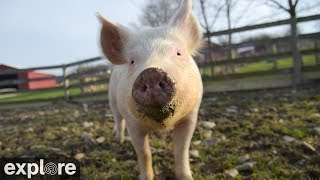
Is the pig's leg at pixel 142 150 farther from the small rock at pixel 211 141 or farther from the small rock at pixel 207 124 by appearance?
the small rock at pixel 207 124

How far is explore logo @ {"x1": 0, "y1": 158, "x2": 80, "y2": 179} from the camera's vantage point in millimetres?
3432

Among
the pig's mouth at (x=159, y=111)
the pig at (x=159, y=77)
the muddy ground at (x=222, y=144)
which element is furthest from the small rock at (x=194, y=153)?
the pig's mouth at (x=159, y=111)

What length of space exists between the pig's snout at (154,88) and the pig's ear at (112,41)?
1128 mm

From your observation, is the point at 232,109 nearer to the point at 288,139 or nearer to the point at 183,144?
the point at 288,139

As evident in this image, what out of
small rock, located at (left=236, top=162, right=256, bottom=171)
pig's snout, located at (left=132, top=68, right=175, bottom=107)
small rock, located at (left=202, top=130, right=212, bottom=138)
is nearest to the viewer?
pig's snout, located at (left=132, top=68, right=175, bottom=107)

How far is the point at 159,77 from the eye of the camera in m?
2.15

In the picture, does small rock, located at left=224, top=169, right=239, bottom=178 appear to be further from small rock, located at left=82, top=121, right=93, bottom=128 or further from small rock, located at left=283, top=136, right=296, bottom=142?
small rock, located at left=82, top=121, right=93, bottom=128

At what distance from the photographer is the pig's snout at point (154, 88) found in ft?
7.02

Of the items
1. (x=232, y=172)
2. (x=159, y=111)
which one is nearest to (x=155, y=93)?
(x=159, y=111)

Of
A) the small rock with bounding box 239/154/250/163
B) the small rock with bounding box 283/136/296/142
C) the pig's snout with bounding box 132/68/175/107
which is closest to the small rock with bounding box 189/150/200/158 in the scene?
the small rock with bounding box 239/154/250/163

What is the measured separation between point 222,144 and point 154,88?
2290 millimetres

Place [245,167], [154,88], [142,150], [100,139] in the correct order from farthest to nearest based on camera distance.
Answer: [100,139]
[245,167]
[142,150]
[154,88]

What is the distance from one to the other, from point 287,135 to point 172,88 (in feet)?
8.52

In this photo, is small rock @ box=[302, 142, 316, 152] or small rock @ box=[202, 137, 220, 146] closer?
small rock @ box=[302, 142, 316, 152]
